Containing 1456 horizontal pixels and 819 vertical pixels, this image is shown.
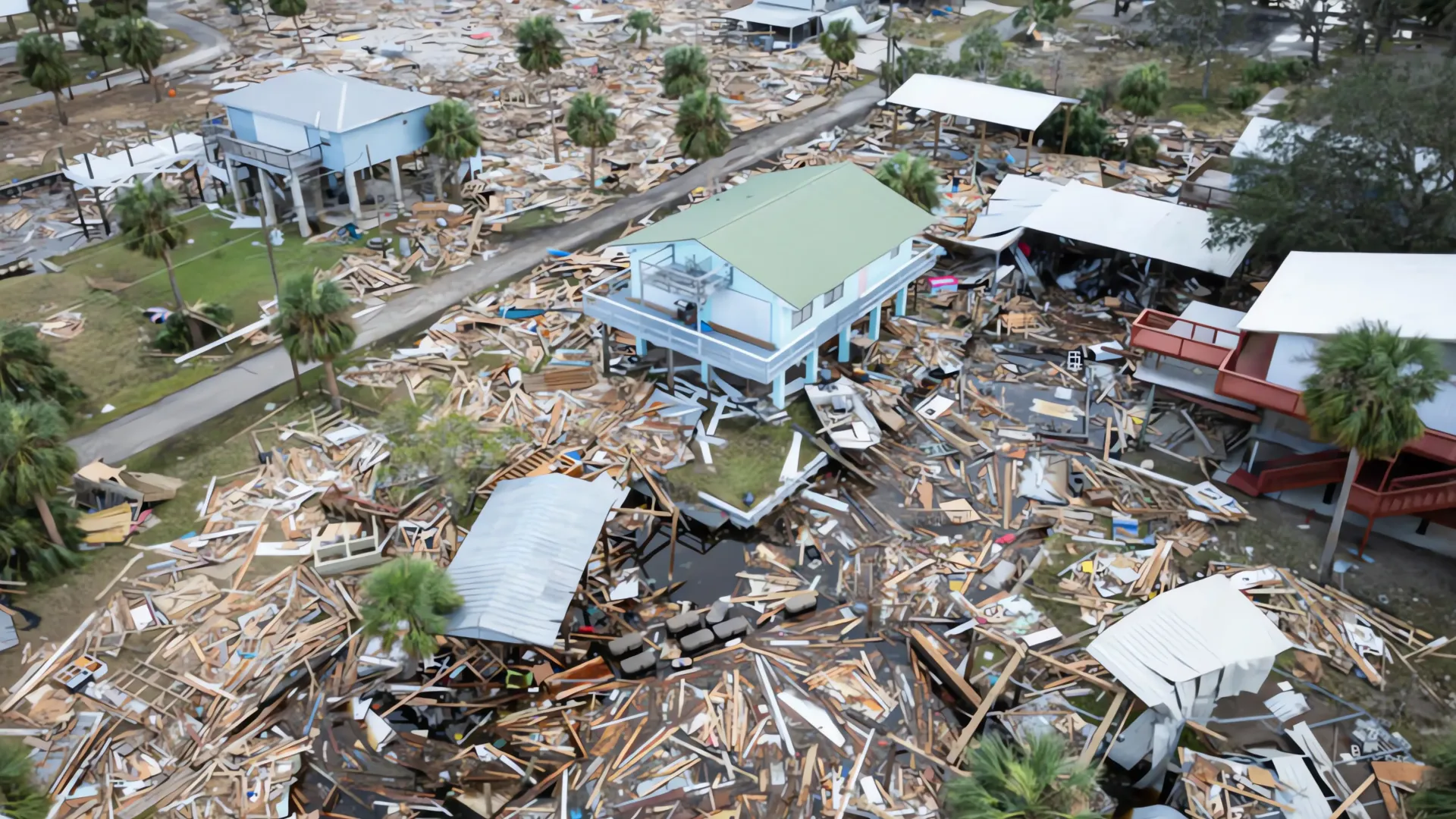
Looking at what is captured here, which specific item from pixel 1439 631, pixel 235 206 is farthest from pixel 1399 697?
pixel 235 206

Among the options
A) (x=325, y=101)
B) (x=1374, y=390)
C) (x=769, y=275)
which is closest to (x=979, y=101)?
(x=769, y=275)

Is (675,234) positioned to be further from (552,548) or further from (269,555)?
(269,555)

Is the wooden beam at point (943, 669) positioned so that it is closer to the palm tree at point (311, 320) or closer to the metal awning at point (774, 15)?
the palm tree at point (311, 320)

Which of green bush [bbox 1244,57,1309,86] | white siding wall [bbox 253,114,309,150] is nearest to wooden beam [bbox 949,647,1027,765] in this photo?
white siding wall [bbox 253,114,309,150]

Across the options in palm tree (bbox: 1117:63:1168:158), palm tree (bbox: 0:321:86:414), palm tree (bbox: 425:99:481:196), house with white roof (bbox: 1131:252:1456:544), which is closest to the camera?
house with white roof (bbox: 1131:252:1456:544)

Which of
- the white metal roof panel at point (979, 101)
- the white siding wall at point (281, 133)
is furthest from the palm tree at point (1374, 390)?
the white siding wall at point (281, 133)

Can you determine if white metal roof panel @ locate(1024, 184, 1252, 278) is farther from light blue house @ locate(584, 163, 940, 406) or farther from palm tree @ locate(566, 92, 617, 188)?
palm tree @ locate(566, 92, 617, 188)
